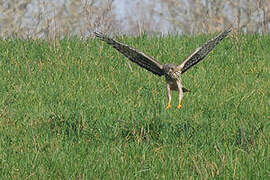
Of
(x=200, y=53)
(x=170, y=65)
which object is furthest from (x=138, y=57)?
(x=200, y=53)

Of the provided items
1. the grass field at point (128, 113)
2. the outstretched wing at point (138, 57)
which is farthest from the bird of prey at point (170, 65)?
the grass field at point (128, 113)

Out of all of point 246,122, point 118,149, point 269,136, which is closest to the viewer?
point 118,149

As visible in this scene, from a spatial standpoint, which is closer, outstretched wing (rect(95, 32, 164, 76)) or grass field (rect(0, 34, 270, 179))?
grass field (rect(0, 34, 270, 179))

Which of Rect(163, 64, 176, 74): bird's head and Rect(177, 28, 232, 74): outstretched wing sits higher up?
Rect(177, 28, 232, 74): outstretched wing

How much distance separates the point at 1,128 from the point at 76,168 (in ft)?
5.56

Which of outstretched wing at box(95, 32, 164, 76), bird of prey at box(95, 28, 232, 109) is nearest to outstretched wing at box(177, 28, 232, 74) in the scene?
bird of prey at box(95, 28, 232, 109)

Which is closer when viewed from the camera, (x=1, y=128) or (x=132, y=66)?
(x=1, y=128)

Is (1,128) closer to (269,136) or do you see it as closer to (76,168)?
(76,168)

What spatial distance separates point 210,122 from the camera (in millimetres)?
6090

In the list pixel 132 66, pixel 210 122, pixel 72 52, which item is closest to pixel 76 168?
pixel 210 122

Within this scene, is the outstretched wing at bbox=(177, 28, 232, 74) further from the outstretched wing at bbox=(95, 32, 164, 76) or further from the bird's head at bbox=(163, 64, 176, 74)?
the outstretched wing at bbox=(95, 32, 164, 76)

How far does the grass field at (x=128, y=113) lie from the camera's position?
4859 millimetres

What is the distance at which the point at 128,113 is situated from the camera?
6.50m

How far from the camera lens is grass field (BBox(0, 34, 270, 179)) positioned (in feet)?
15.9
